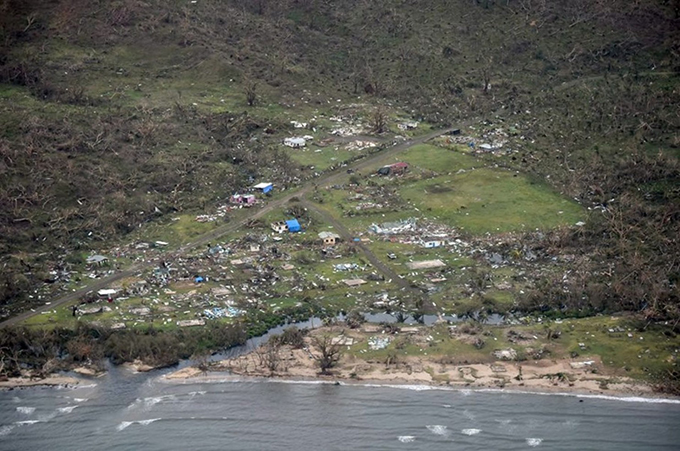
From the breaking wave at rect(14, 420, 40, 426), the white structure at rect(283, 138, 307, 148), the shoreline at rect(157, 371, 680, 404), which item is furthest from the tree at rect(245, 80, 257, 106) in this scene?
the breaking wave at rect(14, 420, 40, 426)

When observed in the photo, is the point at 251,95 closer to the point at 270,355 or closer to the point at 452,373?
the point at 270,355

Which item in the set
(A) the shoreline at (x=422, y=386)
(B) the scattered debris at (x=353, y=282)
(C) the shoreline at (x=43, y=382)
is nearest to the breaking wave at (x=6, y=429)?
(C) the shoreline at (x=43, y=382)

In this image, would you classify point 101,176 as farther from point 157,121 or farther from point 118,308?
point 118,308

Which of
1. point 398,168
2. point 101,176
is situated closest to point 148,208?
point 101,176

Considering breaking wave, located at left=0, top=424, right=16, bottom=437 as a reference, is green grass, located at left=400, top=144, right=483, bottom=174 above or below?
above

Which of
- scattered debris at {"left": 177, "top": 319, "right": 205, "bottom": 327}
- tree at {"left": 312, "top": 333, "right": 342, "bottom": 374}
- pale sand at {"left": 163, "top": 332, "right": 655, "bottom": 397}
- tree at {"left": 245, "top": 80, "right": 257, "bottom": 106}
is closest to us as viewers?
pale sand at {"left": 163, "top": 332, "right": 655, "bottom": 397}

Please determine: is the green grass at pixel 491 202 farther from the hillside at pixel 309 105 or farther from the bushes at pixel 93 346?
the bushes at pixel 93 346

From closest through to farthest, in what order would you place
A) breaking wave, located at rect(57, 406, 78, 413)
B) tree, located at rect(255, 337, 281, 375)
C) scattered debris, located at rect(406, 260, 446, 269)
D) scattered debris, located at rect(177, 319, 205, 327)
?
breaking wave, located at rect(57, 406, 78, 413), tree, located at rect(255, 337, 281, 375), scattered debris, located at rect(177, 319, 205, 327), scattered debris, located at rect(406, 260, 446, 269)

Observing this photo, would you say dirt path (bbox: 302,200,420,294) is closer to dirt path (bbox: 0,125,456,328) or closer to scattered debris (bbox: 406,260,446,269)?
dirt path (bbox: 0,125,456,328)
